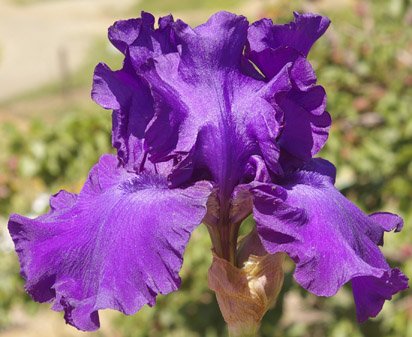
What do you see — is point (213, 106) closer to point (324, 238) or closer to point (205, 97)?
point (205, 97)

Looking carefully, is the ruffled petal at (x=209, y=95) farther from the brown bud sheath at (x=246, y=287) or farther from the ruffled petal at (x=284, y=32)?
the brown bud sheath at (x=246, y=287)

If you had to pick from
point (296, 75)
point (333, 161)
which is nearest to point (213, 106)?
point (296, 75)

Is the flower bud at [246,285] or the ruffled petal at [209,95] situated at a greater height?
the ruffled petal at [209,95]

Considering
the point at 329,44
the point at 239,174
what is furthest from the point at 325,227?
the point at 329,44

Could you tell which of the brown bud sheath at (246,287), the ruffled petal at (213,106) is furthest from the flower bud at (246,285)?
the ruffled petal at (213,106)

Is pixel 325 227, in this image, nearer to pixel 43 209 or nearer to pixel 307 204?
pixel 307 204

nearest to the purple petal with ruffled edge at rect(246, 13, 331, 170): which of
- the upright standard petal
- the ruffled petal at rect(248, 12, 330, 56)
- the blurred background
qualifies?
the ruffled petal at rect(248, 12, 330, 56)
